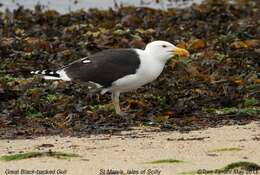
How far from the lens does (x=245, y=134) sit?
755cm

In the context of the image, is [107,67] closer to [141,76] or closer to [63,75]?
[141,76]

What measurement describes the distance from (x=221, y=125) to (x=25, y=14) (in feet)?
27.8

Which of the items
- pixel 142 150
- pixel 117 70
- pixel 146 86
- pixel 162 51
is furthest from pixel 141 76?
pixel 142 150

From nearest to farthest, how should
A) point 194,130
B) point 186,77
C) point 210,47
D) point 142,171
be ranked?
point 142,171 < point 194,130 < point 186,77 < point 210,47

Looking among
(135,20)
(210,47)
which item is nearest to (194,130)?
(210,47)

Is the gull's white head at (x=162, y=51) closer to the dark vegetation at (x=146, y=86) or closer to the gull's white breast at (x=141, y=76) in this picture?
the gull's white breast at (x=141, y=76)

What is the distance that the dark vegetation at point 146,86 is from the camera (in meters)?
8.81

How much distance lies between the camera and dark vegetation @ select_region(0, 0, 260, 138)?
28.9ft

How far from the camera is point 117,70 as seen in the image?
9.41m

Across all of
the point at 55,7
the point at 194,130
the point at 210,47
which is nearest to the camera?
the point at 194,130

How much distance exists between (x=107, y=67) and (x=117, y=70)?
13 centimetres

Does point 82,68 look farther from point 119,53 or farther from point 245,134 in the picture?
point 245,134

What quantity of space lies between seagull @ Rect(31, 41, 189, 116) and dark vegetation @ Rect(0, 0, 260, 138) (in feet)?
0.91

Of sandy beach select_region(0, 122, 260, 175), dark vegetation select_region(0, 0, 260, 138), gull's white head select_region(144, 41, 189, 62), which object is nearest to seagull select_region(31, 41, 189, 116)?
gull's white head select_region(144, 41, 189, 62)
